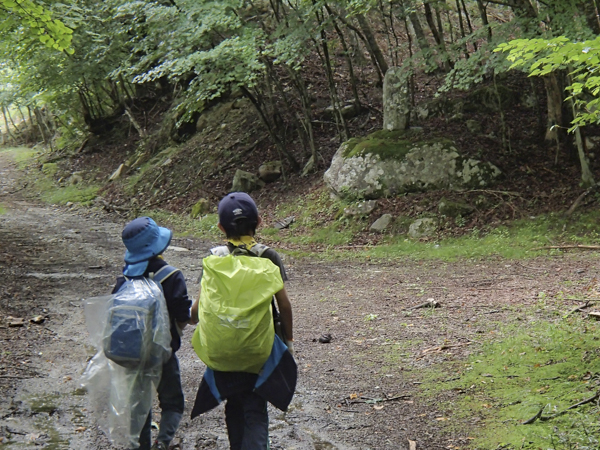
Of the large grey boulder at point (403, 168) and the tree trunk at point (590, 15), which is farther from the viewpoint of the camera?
the large grey boulder at point (403, 168)

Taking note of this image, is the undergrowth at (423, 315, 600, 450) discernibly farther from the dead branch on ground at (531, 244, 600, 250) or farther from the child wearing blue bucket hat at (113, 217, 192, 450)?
the dead branch on ground at (531, 244, 600, 250)

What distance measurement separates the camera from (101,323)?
321 centimetres

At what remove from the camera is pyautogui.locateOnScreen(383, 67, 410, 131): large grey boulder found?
42.6ft

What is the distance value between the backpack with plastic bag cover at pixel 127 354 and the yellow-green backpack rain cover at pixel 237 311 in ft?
1.21

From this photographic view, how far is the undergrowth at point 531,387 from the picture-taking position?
328 centimetres

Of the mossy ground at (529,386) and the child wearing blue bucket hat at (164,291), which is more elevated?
the child wearing blue bucket hat at (164,291)

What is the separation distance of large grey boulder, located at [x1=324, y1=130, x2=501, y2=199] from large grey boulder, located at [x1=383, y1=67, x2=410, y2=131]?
0.27 m

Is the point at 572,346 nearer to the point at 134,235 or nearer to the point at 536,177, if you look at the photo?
the point at 134,235

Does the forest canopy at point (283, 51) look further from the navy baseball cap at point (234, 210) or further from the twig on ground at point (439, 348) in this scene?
the twig on ground at point (439, 348)

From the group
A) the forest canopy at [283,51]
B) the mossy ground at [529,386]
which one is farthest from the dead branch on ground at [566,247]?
the mossy ground at [529,386]

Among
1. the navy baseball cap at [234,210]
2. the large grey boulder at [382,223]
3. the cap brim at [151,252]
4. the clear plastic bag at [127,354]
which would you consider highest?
the navy baseball cap at [234,210]

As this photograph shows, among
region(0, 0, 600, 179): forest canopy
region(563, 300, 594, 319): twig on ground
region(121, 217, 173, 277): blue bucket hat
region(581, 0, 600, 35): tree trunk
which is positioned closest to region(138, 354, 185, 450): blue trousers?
region(121, 217, 173, 277): blue bucket hat

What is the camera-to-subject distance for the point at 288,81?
61.1 feet

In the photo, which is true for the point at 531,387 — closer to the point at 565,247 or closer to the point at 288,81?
the point at 565,247
